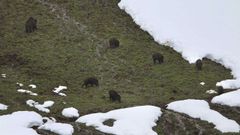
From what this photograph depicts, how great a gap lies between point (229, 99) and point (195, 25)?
1949 centimetres

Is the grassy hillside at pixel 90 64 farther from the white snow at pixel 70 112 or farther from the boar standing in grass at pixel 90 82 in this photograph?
the boar standing in grass at pixel 90 82

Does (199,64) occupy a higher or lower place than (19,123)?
higher

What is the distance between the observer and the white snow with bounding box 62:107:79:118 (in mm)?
30906

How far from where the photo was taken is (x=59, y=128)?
27.5 meters

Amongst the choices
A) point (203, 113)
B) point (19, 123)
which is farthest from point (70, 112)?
point (203, 113)

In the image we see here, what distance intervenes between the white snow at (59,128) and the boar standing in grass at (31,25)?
2209cm

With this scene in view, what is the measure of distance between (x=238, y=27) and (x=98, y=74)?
754 inches

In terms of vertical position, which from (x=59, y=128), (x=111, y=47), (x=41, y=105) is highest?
(x=111, y=47)

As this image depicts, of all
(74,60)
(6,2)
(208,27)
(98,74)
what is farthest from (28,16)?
(208,27)

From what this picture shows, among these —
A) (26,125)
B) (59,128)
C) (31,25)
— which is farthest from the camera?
(31,25)

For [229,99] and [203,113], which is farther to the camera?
[229,99]

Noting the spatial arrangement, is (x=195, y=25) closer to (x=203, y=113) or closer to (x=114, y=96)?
(x=114, y=96)

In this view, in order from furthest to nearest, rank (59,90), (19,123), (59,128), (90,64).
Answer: (90,64)
(59,90)
(19,123)
(59,128)

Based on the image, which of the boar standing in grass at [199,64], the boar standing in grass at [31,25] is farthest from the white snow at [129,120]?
the boar standing in grass at [31,25]
